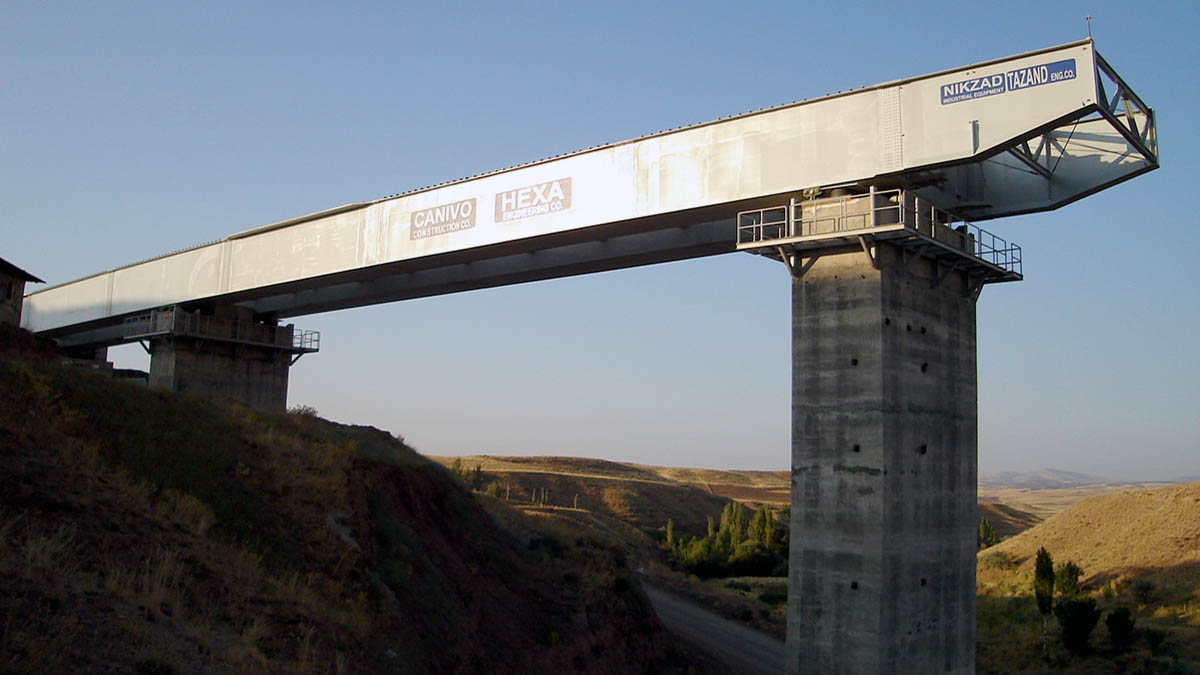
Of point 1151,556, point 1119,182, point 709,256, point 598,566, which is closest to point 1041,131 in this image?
point 1119,182

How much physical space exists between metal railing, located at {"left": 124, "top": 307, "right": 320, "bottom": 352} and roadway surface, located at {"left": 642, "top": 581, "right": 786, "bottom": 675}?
2346 cm

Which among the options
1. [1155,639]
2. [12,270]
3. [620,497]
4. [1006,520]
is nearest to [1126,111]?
[1155,639]

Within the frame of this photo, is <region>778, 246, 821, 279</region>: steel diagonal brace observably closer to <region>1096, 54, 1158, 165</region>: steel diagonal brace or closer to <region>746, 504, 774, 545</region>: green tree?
<region>1096, 54, 1158, 165</region>: steel diagonal brace

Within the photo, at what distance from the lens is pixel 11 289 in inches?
1377

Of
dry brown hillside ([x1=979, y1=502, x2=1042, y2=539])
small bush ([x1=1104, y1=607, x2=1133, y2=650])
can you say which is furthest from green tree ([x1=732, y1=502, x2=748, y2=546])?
dry brown hillside ([x1=979, y1=502, x2=1042, y2=539])

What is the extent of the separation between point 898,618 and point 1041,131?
40.4 ft

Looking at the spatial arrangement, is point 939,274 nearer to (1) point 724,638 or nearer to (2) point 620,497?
(1) point 724,638

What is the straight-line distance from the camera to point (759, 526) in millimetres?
60469

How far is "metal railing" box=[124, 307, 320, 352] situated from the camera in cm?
4328

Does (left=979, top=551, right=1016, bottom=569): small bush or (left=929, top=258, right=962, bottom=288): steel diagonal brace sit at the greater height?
(left=929, top=258, right=962, bottom=288): steel diagonal brace

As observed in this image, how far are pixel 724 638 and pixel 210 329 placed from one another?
28765 mm

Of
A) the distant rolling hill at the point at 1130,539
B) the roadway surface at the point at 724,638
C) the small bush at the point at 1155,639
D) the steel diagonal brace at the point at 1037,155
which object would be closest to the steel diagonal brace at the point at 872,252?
the steel diagonal brace at the point at 1037,155

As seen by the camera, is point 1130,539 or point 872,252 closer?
point 872,252

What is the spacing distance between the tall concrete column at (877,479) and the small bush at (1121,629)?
11109 millimetres
